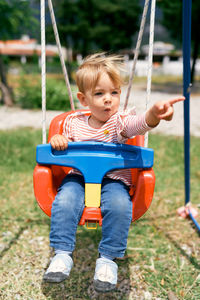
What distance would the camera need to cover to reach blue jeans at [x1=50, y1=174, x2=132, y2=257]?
171 cm

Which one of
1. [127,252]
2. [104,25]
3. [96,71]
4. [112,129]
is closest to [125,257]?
[127,252]

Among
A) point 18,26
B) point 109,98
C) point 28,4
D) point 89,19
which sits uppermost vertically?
point 89,19

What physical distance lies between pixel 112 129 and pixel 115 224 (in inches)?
22.4

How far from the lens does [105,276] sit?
1.60 meters

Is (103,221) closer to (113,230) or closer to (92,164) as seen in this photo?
(113,230)

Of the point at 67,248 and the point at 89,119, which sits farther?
the point at 89,119

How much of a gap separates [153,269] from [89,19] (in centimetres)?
3447

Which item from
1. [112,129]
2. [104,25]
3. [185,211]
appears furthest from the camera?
[104,25]

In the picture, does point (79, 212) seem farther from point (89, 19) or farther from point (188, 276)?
point (89, 19)

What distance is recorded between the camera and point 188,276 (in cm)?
229

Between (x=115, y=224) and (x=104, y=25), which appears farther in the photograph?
(x=104, y=25)

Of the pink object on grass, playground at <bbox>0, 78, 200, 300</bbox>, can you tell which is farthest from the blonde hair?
the pink object on grass

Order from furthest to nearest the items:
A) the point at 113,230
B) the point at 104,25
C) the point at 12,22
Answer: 1. the point at 104,25
2. the point at 12,22
3. the point at 113,230

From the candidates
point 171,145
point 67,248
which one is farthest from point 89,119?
point 171,145
